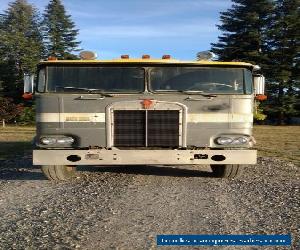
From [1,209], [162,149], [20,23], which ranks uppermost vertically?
[20,23]

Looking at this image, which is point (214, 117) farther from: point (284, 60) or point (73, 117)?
point (284, 60)

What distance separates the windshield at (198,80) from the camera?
910 centimetres

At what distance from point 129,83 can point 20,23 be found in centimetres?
6230

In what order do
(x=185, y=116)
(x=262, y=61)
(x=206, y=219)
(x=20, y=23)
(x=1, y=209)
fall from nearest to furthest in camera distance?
(x=206, y=219) < (x=1, y=209) < (x=185, y=116) < (x=262, y=61) < (x=20, y=23)

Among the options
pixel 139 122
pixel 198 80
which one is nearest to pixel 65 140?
pixel 139 122

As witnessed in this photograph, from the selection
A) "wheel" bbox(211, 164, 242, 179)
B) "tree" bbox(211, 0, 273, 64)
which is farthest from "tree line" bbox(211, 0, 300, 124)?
"wheel" bbox(211, 164, 242, 179)

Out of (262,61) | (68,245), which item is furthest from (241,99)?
(262,61)

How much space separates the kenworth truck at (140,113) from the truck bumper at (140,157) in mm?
18

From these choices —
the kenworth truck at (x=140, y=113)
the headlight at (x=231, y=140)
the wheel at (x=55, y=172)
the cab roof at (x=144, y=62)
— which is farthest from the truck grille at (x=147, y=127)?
the wheel at (x=55, y=172)

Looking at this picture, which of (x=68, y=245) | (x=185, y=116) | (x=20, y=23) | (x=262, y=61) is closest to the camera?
(x=68, y=245)

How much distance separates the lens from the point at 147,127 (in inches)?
355

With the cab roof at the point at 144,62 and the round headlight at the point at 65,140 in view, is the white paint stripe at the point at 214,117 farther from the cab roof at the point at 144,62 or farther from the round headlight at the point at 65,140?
the round headlight at the point at 65,140

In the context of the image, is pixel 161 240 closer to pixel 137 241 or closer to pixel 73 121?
pixel 137 241

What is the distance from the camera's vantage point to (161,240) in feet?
18.2
